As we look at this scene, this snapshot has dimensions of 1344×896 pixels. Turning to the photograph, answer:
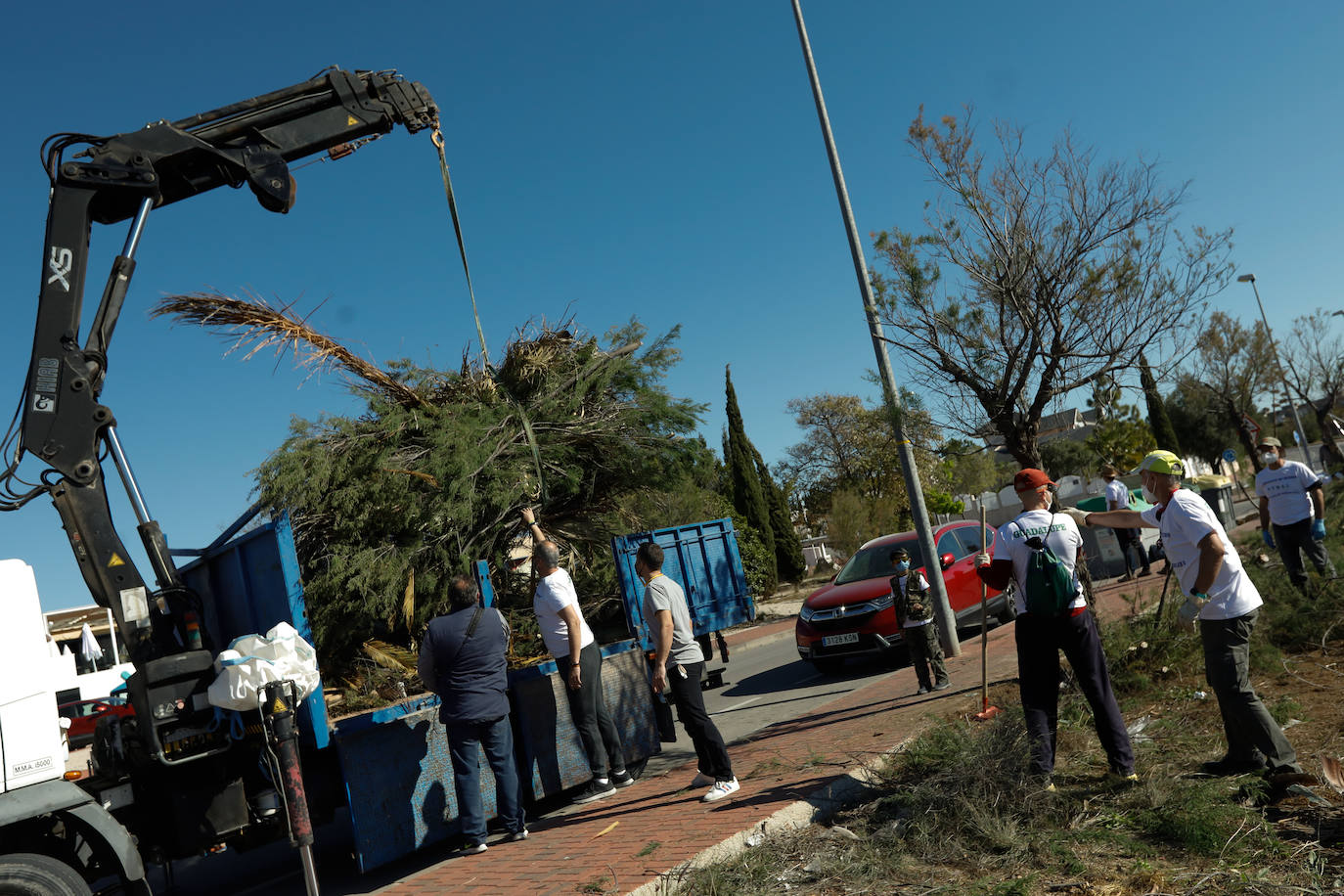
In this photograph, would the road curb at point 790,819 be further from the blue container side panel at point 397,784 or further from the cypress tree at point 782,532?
the cypress tree at point 782,532

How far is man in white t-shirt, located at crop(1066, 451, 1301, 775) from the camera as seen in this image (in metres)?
4.62

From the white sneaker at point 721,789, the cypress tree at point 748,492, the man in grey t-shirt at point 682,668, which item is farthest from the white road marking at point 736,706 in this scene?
the cypress tree at point 748,492

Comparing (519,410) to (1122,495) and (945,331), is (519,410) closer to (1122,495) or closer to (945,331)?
(945,331)

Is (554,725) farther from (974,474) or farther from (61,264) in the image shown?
(974,474)

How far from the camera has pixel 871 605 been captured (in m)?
10.8

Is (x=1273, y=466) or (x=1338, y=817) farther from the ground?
(x=1273, y=466)

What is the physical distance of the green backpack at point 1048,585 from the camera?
4980 millimetres

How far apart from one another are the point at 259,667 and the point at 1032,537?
4370 millimetres

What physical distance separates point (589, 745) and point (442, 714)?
129cm

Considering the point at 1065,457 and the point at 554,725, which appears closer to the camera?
the point at 554,725

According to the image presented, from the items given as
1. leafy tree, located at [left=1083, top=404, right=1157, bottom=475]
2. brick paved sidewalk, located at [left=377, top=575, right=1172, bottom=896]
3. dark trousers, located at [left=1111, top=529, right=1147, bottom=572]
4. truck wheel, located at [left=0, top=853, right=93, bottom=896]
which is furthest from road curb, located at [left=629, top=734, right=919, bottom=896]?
leafy tree, located at [left=1083, top=404, right=1157, bottom=475]

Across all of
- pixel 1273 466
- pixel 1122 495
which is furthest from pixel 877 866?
pixel 1122 495

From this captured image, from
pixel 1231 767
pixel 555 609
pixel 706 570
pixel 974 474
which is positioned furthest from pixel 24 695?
pixel 974 474

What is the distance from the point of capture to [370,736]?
18.3ft
